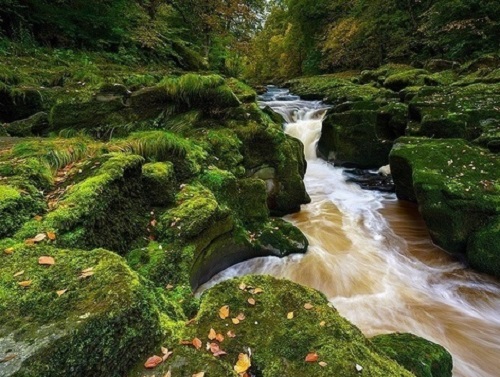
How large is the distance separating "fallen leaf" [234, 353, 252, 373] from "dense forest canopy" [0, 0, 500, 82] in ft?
40.1

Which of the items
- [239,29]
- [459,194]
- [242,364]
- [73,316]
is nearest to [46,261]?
[73,316]

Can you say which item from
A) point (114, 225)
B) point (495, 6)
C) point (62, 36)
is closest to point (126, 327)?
point (114, 225)

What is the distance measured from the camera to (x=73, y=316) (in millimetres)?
1845

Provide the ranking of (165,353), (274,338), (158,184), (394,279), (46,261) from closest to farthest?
(165,353), (274,338), (46,261), (158,184), (394,279)

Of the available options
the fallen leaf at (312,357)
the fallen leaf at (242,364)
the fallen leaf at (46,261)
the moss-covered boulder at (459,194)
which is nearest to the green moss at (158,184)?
the fallen leaf at (46,261)

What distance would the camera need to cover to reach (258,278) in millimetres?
2670

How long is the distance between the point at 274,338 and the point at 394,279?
398cm

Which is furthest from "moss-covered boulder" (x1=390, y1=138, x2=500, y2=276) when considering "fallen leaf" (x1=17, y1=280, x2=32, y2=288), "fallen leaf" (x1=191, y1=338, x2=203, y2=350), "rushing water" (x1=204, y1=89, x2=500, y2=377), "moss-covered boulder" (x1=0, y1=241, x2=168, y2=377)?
"fallen leaf" (x1=17, y1=280, x2=32, y2=288)

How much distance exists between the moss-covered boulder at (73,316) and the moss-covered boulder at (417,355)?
192 centimetres

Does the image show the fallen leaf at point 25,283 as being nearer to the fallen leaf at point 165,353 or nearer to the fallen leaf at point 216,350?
the fallen leaf at point 165,353

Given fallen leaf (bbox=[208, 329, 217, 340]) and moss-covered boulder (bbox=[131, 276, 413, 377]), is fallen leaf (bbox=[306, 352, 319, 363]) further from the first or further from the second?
fallen leaf (bbox=[208, 329, 217, 340])

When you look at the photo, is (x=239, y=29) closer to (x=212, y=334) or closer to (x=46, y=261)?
(x=46, y=261)

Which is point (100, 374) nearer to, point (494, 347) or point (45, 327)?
point (45, 327)

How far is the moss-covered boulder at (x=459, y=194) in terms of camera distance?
5.16m
